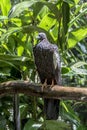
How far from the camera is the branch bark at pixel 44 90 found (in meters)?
1.33

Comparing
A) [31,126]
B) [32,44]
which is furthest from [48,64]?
[31,126]

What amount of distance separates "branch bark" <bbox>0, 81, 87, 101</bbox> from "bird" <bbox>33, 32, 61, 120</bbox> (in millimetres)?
208

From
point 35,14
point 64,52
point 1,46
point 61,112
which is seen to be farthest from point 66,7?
point 61,112

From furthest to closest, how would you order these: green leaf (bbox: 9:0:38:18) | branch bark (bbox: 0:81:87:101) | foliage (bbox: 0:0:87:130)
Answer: foliage (bbox: 0:0:87:130) → green leaf (bbox: 9:0:38:18) → branch bark (bbox: 0:81:87:101)

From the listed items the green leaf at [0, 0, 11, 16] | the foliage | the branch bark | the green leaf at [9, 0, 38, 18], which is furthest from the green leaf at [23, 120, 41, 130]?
the green leaf at [0, 0, 11, 16]

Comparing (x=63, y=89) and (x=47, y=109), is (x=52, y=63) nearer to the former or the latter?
(x=47, y=109)

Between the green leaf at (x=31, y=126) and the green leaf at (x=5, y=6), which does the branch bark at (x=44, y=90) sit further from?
the green leaf at (x=5, y=6)

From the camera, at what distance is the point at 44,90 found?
141 centimetres

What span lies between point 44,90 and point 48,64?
381mm

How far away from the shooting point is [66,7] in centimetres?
160

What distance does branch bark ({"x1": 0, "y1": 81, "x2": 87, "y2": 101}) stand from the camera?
1334mm

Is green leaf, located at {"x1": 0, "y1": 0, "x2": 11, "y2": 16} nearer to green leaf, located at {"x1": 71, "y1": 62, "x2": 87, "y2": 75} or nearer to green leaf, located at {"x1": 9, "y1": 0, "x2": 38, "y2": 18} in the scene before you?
green leaf, located at {"x1": 9, "y1": 0, "x2": 38, "y2": 18}

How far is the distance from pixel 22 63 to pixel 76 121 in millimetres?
444

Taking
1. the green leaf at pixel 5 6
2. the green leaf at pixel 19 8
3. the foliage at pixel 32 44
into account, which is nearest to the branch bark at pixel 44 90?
the foliage at pixel 32 44
